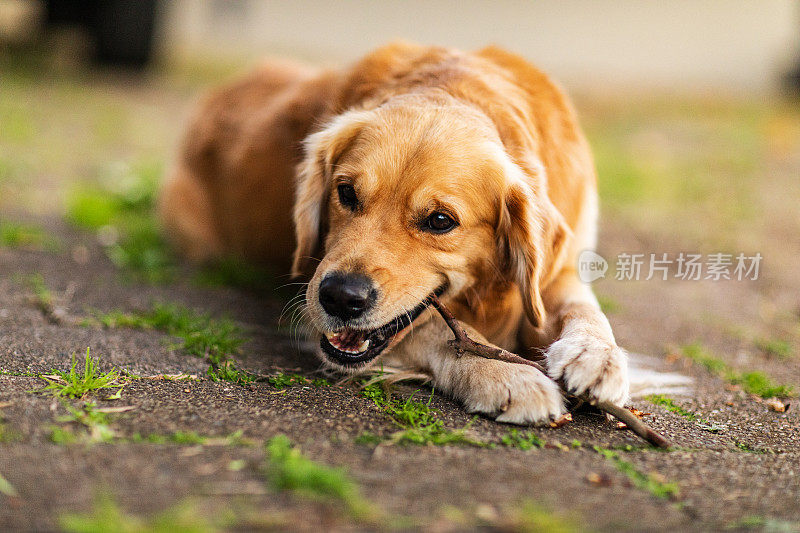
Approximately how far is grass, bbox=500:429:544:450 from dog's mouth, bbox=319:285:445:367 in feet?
2.02

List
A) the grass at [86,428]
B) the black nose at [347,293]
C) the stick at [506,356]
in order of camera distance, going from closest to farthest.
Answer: the grass at [86,428] < the stick at [506,356] < the black nose at [347,293]

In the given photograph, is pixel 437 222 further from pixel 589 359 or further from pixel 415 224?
pixel 589 359

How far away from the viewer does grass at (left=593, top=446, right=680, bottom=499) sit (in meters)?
2.11

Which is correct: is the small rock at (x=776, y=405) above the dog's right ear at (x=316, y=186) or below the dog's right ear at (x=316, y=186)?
below

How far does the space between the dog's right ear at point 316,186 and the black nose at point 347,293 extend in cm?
54

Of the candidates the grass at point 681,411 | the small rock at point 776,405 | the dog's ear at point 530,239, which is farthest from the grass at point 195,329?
the small rock at point 776,405

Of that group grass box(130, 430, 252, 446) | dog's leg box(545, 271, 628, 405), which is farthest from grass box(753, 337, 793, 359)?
grass box(130, 430, 252, 446)

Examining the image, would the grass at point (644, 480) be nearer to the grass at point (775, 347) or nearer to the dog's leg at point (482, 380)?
the dog's leg at point (482, 380)

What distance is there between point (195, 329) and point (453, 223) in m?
1.26

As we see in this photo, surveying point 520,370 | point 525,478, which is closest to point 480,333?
point 520,370

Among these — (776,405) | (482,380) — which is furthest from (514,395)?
(776,405)

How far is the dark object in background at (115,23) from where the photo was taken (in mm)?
8711

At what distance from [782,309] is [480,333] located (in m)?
2.48

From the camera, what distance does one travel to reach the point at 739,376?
3.38m
